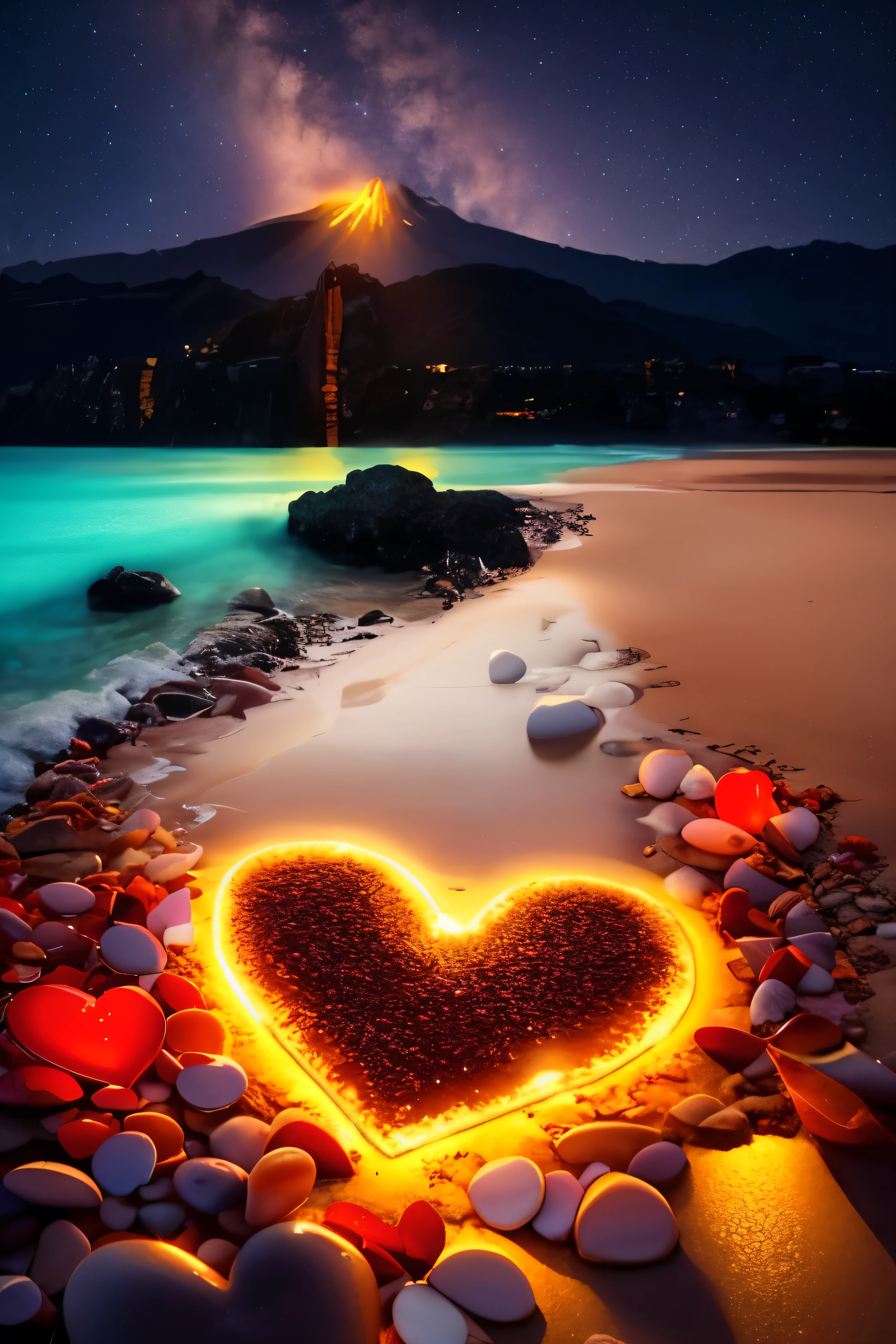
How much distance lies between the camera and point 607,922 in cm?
174

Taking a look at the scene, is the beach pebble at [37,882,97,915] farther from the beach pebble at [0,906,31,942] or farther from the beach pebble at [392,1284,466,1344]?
the beach pebble at [392,1284,466,1344]

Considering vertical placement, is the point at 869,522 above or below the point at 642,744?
above

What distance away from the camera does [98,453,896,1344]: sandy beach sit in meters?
1.04

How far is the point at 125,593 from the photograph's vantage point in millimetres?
5895

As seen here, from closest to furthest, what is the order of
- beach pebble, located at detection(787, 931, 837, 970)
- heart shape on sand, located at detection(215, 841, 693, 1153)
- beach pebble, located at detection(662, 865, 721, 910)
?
heart shape on sand, located at detection(215, 841, 693, 1153)
beach pebble, located at detection(787, 931, 837, 970)
beach pebble, located at detection(662, 865, 721, 910)

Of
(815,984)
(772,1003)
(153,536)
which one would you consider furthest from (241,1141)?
(153,536)

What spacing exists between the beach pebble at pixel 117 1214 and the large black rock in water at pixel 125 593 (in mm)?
5338

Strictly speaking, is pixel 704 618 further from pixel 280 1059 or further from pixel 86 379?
pixel 86 379

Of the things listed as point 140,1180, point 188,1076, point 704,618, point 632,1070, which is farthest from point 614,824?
point 704,618

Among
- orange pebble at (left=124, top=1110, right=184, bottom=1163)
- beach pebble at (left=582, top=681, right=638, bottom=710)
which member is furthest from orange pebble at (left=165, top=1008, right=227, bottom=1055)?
beach pebble at (left=582, top=681, right=638, bottom=710)

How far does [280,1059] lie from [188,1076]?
0.19 metres

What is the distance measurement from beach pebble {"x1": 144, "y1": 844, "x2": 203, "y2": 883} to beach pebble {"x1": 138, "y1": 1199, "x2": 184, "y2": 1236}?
0.94 meters

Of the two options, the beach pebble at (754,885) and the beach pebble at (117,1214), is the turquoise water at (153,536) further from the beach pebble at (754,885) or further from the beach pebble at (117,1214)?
the beach pebble at (754,885)

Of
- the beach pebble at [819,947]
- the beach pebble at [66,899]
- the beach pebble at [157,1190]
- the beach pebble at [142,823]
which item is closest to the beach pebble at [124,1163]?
the beach pebble at [157,1190]
